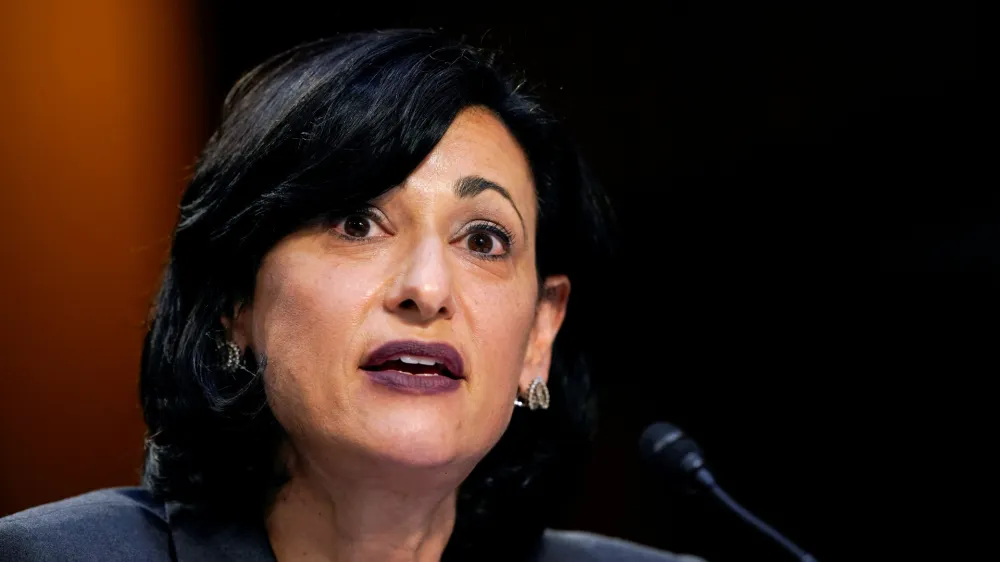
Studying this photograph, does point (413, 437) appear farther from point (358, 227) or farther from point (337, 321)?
point (358, 227)

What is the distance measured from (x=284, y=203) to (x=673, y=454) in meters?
0.73

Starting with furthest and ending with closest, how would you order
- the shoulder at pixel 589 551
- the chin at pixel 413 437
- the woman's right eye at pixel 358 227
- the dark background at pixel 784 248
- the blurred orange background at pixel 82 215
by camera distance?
the dark background at pixel 784 248
the shoulder at pixel 589 551
the blurred orange background at pixel 82 215
the woman's right eye at pixel 358 227
the chin at pixel 413 437

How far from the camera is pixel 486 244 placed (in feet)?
5.41

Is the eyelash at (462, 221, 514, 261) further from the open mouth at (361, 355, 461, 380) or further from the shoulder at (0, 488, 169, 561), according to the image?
the shoulder at (0, 488, 169, 561)

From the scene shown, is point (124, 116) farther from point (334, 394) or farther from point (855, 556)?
point (855, 556)

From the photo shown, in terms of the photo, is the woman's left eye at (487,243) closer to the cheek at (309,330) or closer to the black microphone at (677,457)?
the cheek at (309,330)

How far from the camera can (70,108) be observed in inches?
78.2

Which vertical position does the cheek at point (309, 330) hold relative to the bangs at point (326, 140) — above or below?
below

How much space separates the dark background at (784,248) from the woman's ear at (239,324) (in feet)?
2.62

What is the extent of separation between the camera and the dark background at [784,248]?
7.75 ft

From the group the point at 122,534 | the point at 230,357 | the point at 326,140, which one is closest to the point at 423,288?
the point at 326,140

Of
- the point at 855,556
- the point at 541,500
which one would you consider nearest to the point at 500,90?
the point at 541,500

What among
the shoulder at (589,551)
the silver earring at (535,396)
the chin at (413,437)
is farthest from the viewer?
the shoulder at (589,551)

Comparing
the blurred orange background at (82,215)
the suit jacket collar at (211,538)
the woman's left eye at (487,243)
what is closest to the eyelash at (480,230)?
the woman's left eye at (487,243)
